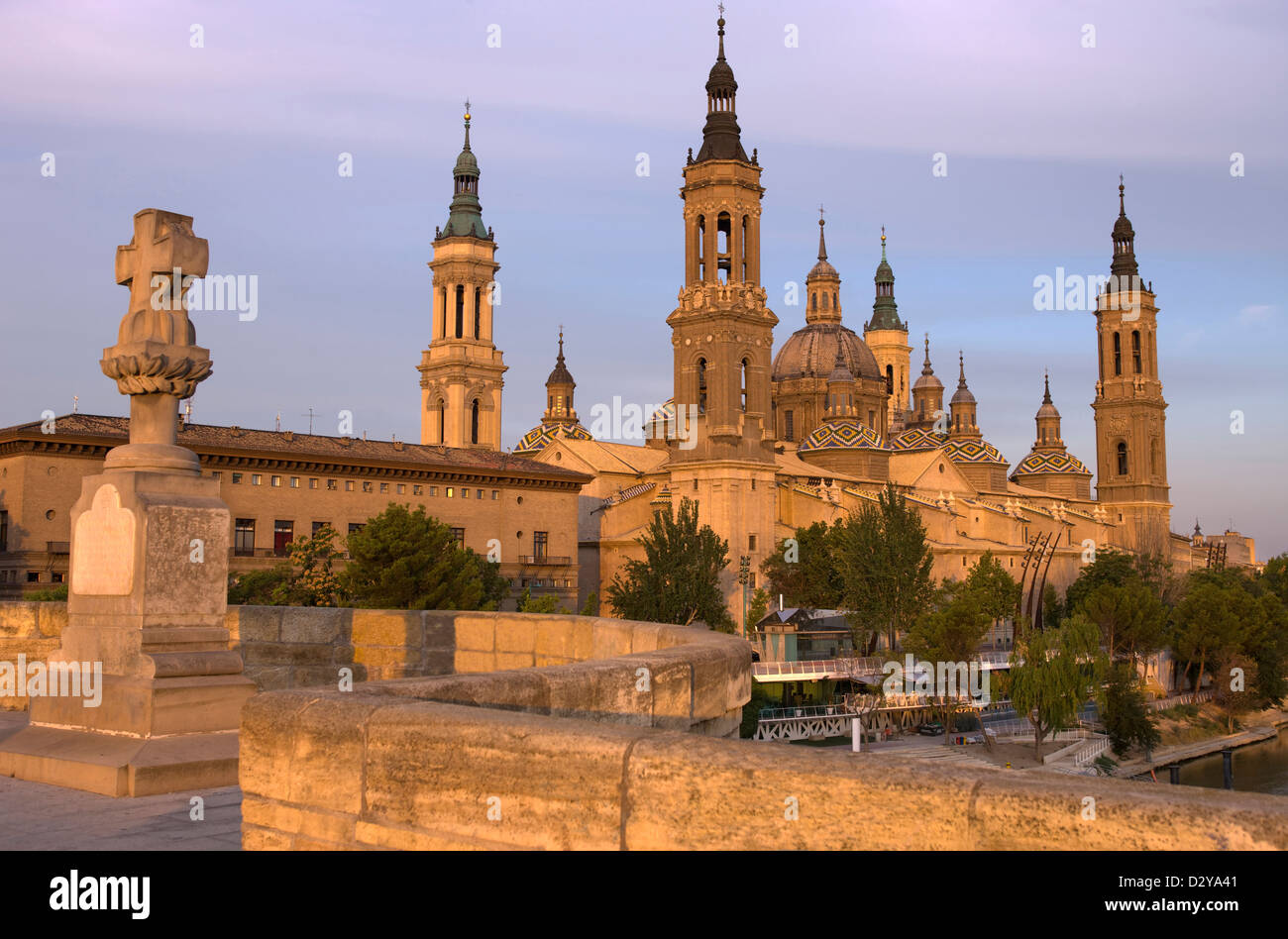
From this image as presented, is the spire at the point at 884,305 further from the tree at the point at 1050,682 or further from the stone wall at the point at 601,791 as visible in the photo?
the stone wall at the point at 601,791

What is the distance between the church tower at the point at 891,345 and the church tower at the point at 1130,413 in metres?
23.9

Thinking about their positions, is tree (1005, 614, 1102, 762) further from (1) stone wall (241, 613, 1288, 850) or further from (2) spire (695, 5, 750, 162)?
(1) stone wall (241, 613, 1288, 850)

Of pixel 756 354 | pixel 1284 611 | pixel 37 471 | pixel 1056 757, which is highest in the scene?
pixel 756 354

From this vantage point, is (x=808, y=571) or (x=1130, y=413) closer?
(x=808, y=571)

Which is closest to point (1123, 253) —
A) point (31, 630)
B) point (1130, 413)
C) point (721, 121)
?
point (1130, 413)

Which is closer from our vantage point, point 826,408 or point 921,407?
point 826,408

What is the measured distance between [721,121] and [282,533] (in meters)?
38.5

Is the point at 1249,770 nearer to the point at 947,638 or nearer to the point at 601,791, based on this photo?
the point at 947,638

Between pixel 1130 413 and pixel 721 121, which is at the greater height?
pixel 721 121

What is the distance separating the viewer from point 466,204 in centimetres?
9700

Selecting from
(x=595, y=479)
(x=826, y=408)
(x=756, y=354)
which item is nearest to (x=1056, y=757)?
(x=756, y=354)

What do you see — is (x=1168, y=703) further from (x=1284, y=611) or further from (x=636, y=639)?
(x=636, y=639)
